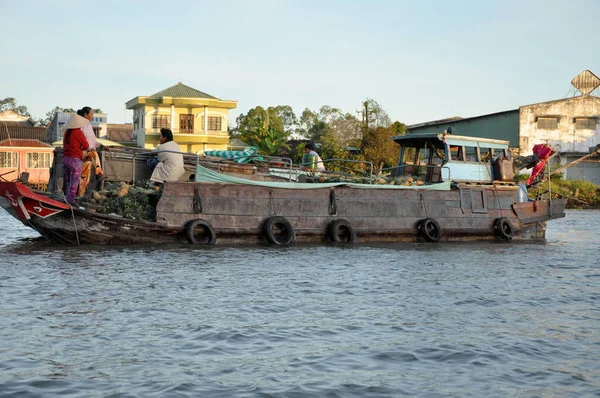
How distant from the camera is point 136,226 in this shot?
46.0ft

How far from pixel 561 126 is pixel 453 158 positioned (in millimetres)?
29322

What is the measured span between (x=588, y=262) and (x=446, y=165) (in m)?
4.50

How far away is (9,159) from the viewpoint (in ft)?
153

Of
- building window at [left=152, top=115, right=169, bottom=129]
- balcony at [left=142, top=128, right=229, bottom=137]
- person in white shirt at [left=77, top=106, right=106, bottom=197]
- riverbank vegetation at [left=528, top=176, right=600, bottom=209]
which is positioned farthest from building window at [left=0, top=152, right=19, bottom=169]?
person in white shirt at [left=77, top=106, right=106, bottom=197]

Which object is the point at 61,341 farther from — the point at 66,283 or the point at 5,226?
the point at 5,226

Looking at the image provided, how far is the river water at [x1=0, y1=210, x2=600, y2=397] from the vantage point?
6375mm

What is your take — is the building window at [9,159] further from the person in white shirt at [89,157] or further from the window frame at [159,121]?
the person in white shirt at [89,157]

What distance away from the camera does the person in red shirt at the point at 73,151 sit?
13695mm

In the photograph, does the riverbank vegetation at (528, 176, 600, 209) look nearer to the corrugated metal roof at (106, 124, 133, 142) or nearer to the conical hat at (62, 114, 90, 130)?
the conical hat at (62, 114, 90, 130)

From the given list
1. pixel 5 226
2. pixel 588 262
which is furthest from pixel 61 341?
pixel 5 226

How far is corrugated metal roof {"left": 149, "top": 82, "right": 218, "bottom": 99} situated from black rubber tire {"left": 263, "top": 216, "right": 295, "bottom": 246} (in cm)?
3530

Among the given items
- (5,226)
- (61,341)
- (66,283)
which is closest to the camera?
(61,341)

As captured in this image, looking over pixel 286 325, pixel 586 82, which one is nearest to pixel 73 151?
pixel 286 325

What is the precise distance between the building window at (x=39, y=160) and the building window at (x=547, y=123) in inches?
1208
